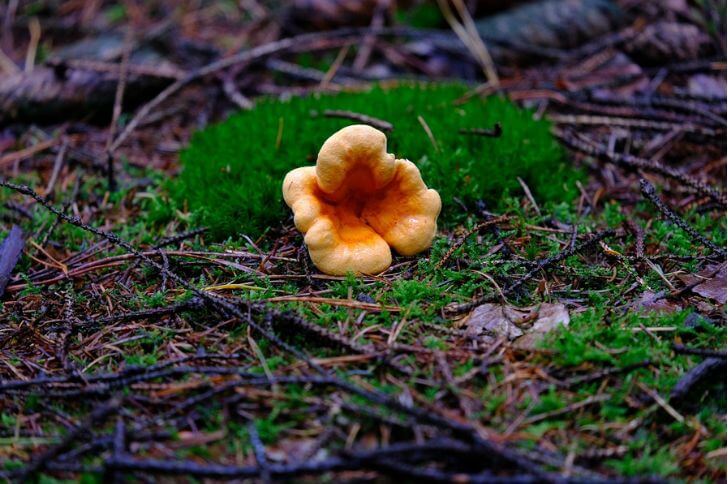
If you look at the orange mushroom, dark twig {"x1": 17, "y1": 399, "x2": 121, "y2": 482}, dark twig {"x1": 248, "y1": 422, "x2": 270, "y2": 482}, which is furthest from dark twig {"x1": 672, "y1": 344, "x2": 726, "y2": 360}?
dark twig {"x1": 17, "y1": 399, "x2": 121, "y2": 482}

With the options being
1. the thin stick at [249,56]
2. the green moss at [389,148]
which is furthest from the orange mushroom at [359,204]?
the thin stick at [249,56]

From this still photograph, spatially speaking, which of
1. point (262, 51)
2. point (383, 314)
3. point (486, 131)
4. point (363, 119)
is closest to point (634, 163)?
point (486, 131)

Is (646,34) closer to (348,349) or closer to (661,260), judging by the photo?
(661,260)

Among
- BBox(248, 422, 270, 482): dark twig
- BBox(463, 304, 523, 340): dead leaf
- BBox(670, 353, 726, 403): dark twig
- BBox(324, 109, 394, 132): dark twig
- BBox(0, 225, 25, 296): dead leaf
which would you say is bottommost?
BBox(0, 225, 25, 296): dead leaf

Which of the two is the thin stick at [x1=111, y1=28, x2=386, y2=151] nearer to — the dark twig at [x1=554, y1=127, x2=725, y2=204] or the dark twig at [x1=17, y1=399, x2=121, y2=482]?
the dark twig at [x1=554, y1=127, x2=725, y2=204]

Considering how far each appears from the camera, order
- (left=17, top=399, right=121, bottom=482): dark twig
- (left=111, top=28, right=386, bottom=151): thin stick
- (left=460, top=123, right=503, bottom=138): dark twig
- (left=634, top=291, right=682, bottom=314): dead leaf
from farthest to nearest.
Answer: (left=111, top=28, right=386, bottom=151): thin stick < (left=460, top=123, right=503, bottom=138): dark twig < (left=634, top=291, right=682, bottom=314): dead leaf < (left=17, top=399, right=121, bottom=482): dark twig

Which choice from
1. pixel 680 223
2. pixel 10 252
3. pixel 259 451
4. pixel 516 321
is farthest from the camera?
pixel 10 252

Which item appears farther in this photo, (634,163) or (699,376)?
(634,163)

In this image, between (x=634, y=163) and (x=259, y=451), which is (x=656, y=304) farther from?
(x=259, y=451)
